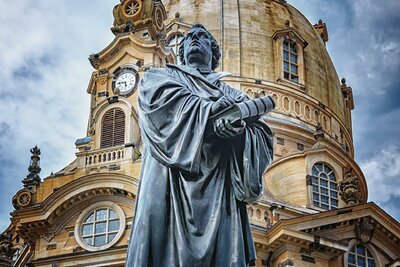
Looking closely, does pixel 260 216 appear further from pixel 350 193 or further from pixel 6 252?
pixel 6 252

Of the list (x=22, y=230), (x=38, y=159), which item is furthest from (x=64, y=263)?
(x=38, y=159)

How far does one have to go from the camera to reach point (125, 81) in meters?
38.3

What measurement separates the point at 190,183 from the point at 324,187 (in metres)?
35.8

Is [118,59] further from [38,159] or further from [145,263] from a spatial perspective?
[145,263]

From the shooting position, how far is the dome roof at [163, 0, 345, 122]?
47.2 m

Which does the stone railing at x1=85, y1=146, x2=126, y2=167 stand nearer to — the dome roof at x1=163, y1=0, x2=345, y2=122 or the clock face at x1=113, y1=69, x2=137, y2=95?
the clock face at x1=113, y1=69, x2=137, y2=95

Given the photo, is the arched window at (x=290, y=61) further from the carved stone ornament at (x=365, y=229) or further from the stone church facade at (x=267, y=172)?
the carved stone ornament at (x=365, y=229)

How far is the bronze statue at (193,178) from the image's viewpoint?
6396 mm

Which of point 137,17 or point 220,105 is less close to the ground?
point 137,17

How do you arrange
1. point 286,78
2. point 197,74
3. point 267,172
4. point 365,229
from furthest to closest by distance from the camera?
point 286,78 < point 267,172 < point 365,229 < point 197,74

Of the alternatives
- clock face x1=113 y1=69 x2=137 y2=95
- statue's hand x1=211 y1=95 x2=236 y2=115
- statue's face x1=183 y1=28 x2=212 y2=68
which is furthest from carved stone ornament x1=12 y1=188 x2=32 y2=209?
statue's hand x1=211 y1=95 x2=236 y2=115

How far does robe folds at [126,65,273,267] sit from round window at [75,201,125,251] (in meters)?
25.5

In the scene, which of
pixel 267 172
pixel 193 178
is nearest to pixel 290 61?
pixel 267 172

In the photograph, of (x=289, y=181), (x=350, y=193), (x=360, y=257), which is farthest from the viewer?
(x=289, y=181)
